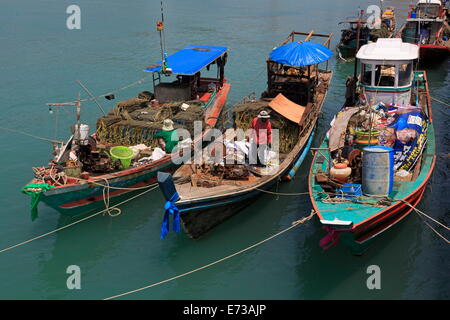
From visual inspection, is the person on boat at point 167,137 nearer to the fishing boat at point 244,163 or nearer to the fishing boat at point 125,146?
the fishing boat at point 125,146

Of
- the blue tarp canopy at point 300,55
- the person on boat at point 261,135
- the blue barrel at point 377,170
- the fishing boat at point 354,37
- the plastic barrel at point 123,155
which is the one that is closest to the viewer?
the blue barrel at point 377,170

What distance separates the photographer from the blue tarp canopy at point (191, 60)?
18.6 metres

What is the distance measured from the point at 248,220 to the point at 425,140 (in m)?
6.14

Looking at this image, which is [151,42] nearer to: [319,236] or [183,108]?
[183,108]

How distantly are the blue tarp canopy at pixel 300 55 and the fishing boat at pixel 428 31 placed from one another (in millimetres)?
15760

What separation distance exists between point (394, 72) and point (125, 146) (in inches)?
401

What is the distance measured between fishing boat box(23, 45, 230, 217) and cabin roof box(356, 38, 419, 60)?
20.6 ft

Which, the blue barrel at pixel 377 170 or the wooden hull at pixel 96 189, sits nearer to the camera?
the blue barrel at pixel 377 170

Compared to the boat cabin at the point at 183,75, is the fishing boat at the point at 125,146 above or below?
below

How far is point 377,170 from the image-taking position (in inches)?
451

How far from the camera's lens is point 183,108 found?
1769 centimetres

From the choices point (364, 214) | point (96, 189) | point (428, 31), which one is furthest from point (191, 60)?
point (428, 31)

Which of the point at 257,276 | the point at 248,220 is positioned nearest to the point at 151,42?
the point at 248,220

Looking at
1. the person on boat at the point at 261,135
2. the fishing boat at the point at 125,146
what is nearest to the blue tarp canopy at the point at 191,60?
the fishing boat at the point at 125,146
